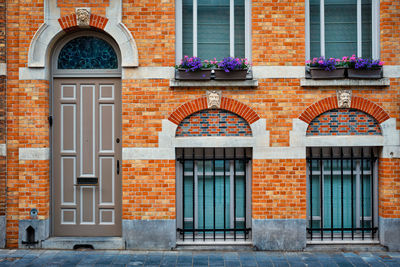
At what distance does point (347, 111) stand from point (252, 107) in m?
1.75

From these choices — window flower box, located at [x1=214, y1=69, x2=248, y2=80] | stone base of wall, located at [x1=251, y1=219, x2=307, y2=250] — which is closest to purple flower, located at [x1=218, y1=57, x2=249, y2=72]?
window flower box, located at [x1=214, y1=69, x2=248, y2=80]

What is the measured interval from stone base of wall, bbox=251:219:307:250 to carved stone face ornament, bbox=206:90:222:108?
2221mm

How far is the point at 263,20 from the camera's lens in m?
7.22

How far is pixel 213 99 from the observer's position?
23.6 ft

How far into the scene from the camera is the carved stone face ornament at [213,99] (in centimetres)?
718

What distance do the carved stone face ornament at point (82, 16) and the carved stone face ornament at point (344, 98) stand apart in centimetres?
471

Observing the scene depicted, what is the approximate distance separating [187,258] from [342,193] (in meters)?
3.10

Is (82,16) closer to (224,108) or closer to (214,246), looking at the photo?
(224,108)

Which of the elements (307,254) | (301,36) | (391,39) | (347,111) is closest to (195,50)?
(301,36)

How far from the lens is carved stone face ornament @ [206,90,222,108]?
23.6ft

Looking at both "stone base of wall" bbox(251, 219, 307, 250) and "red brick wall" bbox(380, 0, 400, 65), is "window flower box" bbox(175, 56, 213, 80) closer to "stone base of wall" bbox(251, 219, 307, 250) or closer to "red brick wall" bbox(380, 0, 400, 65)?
"stone base of wall" bbox(251, 219, 307, 250)

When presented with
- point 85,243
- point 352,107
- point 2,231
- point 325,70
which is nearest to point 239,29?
point 325,70

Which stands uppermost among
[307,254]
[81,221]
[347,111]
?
[347,111]

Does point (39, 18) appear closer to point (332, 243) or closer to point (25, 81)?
point (25, 81)
